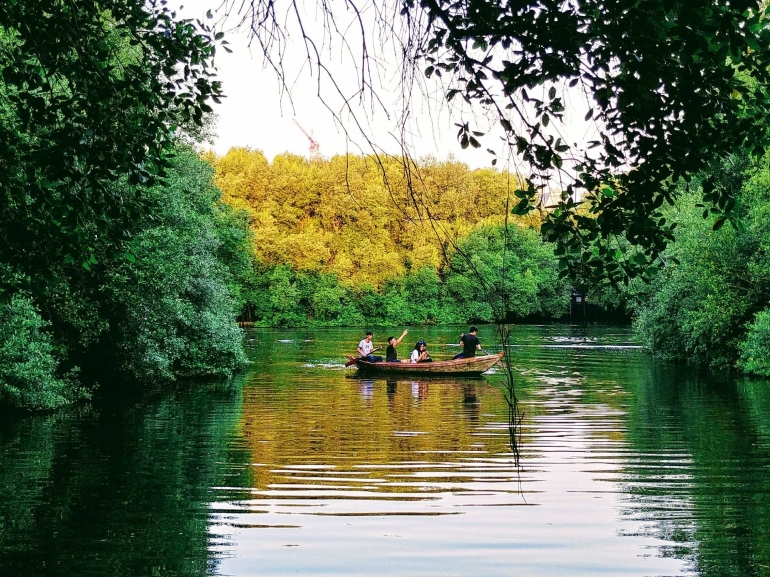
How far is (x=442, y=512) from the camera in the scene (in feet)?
33.3

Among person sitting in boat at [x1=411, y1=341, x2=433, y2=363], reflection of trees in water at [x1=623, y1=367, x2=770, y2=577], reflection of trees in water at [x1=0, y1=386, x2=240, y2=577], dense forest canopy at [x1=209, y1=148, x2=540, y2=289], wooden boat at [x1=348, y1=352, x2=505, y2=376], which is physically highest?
dense forest canopy at [x1=209, y1=148, x2=540, y2=289]

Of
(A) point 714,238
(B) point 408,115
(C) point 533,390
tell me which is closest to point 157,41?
(B) point 408,115

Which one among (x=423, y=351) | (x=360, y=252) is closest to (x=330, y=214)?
(x=360, y=252)

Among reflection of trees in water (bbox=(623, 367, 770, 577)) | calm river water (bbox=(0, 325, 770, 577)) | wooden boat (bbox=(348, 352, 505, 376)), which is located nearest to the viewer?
calm river water (bbox=(0, 325, 770, 577))

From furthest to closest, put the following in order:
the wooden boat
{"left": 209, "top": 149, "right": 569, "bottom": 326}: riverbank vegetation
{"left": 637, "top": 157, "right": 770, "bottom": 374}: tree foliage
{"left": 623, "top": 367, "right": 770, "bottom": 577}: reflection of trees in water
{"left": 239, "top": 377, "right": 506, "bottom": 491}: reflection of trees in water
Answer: {"left": 209, "top": 149, "right": 569, "bottom": 326}: riverbank vegetation
the wooden boat
{"left": 637, "top": 157, "right": 770, "bottom": 374}: tree foliage
{"left": 239, "top": 377, "right": 506, "bottom": 491}: reflection of trees in water
{"left": 623, "top": 367, "right": 770, "bottom": 577}: reflection of trees in water

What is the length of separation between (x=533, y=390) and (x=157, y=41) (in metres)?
19.3

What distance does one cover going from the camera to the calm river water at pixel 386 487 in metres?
8.30

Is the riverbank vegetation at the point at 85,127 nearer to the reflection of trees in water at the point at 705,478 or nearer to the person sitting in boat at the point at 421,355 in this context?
the reflection of trees in water at the point at 705,478

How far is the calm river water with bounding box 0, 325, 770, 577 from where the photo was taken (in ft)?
27.2

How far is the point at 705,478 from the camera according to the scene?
12.2 meters

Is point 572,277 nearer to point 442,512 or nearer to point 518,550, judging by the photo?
point 518,550

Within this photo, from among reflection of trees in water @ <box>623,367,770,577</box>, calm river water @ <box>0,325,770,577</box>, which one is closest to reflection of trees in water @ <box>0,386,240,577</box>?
calm river water @ <box>0,325,770,577</box>

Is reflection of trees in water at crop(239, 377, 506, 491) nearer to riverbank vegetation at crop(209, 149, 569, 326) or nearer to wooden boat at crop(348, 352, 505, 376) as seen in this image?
wooden boat at crop(348, 352, 505, 376)

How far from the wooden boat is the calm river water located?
19.0 ft
